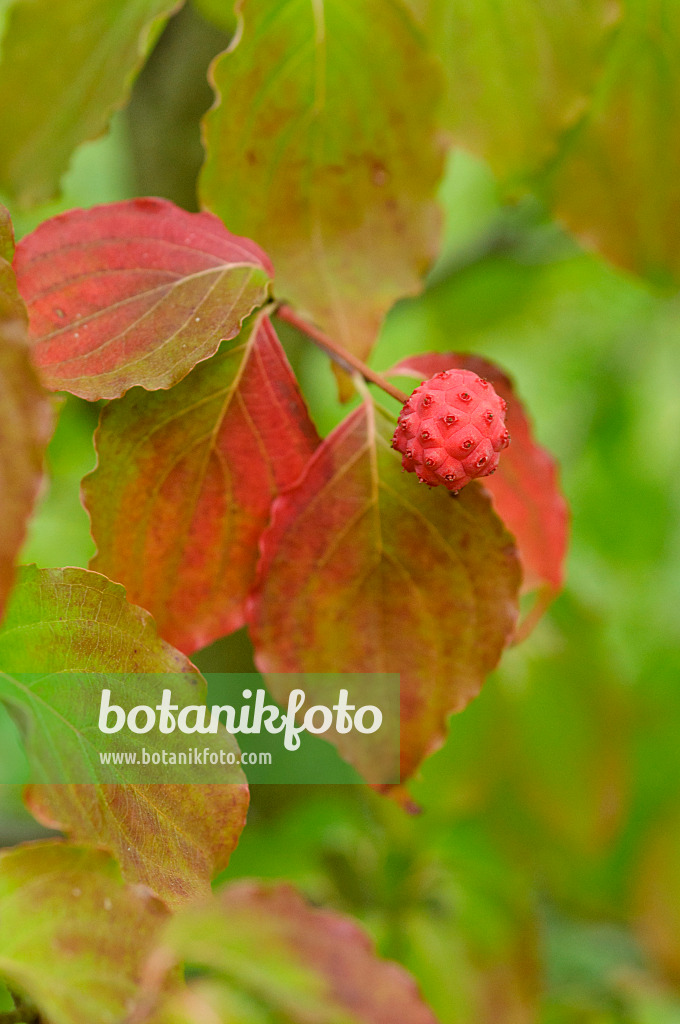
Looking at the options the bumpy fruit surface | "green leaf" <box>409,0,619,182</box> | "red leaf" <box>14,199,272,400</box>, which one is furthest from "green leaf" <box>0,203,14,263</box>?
"green leaf" <box>409,0,619,182</box>

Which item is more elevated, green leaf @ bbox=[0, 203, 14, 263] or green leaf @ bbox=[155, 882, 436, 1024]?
green leaf @ bbox=[0, 203, 14, 263]

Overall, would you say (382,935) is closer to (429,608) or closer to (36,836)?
(36,836)

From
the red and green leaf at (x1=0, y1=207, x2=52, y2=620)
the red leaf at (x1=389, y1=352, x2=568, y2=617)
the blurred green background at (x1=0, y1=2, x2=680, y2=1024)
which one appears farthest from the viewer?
the blurred green background at (x1=0, y1=2, x2=680, y2=1024)

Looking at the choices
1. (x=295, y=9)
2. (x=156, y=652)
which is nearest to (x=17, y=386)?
(x=156, y=652)

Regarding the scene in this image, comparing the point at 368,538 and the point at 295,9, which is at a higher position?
the point at 295,9

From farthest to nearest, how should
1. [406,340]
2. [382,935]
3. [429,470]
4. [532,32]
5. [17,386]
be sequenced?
[406,340] < [382,935] < [532,32] < [429,470] < [17,386]

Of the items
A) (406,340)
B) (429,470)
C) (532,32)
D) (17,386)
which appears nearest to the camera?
(17,386)

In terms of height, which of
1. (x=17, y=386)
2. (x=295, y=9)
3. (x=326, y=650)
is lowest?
(x=326, y=650)

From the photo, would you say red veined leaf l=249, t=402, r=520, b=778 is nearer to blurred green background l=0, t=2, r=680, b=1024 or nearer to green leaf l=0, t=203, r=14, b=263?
Result: green leaf l=0, t=203, r=14, b=263
